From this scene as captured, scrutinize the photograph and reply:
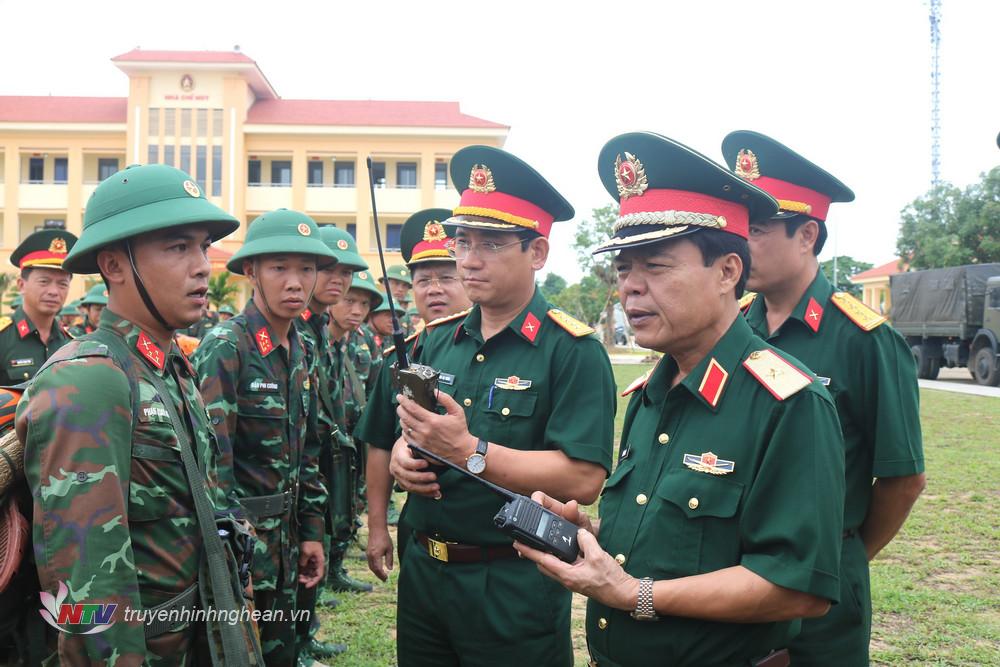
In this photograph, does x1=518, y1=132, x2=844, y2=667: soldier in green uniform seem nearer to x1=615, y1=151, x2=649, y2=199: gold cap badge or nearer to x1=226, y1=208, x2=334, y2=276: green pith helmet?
x1=615, y1=151, x2=649, y2=199: gold cap badge

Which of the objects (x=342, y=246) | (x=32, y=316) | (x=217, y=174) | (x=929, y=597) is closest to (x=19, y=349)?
(x=32, y=316)

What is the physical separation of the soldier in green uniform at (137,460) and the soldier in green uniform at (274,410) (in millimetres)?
939

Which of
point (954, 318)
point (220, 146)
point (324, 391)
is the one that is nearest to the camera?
point (324, 391)

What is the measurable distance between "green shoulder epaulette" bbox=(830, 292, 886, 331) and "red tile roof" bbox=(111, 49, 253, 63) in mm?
39906

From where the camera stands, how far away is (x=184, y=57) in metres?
38.2

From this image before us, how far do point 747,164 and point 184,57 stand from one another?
41.1 m

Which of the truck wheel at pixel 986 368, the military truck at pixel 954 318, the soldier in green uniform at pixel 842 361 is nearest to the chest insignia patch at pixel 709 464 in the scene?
the soldier in green uniform at pixel 842 361

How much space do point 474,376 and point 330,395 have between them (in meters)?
2.06

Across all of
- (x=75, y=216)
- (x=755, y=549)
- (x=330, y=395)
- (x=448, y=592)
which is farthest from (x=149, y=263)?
(x=75, y=216)

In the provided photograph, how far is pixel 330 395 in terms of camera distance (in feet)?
16.1

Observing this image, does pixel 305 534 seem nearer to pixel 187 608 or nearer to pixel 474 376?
pixel 474 376

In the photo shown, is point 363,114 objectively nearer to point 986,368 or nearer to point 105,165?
point 105,165

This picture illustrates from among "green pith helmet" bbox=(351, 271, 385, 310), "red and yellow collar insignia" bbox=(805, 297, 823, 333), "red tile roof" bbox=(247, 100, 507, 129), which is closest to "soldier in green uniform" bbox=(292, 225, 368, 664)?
"green pith helmet" bbox=(351, 271, 385, 310)

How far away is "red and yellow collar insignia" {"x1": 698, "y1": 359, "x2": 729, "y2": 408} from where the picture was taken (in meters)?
2.03
